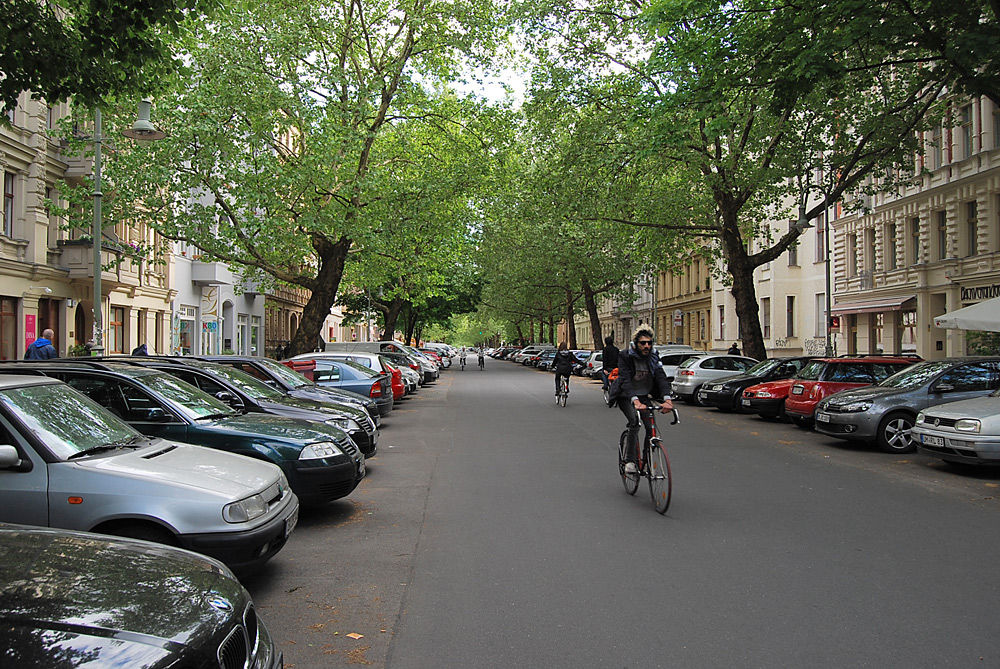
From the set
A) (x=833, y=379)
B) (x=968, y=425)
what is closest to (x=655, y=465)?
(x=968, y=425)

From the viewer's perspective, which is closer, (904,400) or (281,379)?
(904,400)

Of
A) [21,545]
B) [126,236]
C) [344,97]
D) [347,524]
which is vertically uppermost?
[344,97]

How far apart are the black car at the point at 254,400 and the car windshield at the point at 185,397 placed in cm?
145

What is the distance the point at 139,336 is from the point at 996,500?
29024 millimetres

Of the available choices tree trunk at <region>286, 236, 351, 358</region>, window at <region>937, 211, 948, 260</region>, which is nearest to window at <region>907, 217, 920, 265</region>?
window at <region>937, 211, 948, 260</region>

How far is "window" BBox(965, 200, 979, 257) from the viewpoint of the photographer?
27094 millimetres

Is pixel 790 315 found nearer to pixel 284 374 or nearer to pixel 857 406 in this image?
pixel 857 406

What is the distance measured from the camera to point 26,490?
5066mm

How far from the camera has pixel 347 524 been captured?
305 inches

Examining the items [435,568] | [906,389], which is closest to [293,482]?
[435,568]

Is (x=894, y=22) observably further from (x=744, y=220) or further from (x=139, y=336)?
(x=139, y=336)

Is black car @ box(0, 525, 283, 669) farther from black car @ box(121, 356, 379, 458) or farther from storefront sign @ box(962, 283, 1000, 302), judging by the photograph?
storefront sign @ box(962, 283, 1000, 302)

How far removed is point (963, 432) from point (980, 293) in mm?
18899

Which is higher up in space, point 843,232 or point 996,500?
point 843,232
